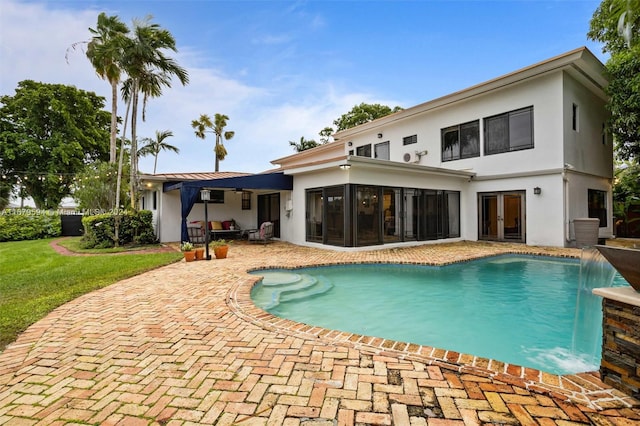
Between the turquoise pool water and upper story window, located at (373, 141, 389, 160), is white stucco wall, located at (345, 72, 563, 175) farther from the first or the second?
the turquoise pool water

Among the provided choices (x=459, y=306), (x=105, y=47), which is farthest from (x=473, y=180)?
(x=105, y=47)

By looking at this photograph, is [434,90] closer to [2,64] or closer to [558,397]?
[558,397]

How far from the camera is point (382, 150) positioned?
16984mm

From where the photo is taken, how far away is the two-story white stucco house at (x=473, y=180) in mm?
10734

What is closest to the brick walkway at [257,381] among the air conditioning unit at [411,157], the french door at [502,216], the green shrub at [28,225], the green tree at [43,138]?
the french door at [502,216]

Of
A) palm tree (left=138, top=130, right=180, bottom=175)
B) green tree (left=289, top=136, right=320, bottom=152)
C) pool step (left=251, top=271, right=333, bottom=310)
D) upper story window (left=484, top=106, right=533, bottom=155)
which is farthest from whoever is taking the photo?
green tree (left=289, top=136, right=320, bottom=152)

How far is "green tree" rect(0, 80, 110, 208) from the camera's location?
70.0ft

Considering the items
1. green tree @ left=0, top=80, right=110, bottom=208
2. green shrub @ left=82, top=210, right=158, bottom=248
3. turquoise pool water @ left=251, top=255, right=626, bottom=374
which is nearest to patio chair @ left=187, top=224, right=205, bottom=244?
green shrub @ left=82, top=210, right=158, bottom=248

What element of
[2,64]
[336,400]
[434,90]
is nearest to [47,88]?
[2,64]

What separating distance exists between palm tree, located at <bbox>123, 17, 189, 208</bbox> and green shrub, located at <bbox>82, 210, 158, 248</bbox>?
2.70ft

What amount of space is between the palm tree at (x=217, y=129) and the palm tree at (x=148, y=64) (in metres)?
15.1

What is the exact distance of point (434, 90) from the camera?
61.9 ft

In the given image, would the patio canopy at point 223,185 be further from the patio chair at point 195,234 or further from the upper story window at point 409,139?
the upper story window at point 409,139

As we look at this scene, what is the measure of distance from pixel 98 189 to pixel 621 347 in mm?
19773
